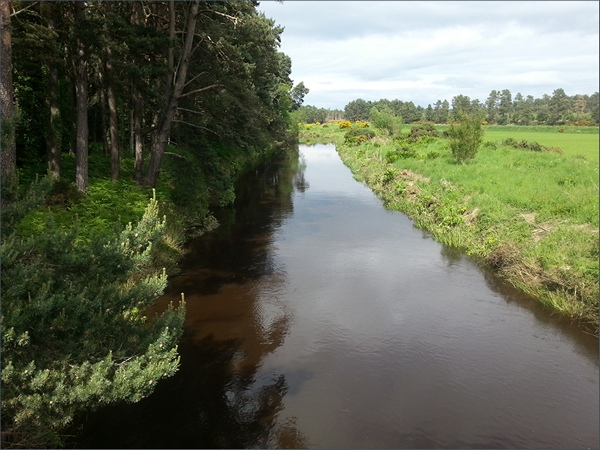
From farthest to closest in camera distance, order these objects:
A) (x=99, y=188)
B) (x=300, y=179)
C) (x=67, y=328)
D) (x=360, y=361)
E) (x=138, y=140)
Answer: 1. (x=300, y=179)
2. (x=138, y=140)
3. (x=99, y=188)
4. (x=360, y=361)
5. (x=67, y=328)

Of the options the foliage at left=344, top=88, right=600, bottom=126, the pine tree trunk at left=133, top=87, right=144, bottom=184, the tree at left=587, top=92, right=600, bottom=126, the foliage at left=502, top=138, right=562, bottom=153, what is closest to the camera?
the pine tree trunk at left=133, top=87, right=144, bottom=184

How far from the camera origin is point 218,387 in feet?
30.2

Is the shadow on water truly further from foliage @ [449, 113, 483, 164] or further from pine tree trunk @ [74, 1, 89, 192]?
foliage @ [449, 113, 483, 164]

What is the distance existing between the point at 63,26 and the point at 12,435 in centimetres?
1529

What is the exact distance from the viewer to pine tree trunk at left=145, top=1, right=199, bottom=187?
55.6 ft

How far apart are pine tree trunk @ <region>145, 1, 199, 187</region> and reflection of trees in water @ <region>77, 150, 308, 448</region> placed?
15.6 feet

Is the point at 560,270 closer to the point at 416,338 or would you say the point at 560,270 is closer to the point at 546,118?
the point at 416,338

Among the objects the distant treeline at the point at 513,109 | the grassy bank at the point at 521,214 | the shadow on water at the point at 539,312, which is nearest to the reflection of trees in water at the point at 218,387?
the shadow on water at the point at 539,312

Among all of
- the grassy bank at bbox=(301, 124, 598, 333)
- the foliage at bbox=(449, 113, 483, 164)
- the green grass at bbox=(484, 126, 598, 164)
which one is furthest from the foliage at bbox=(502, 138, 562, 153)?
the foliage at bbox=(449, 113, 483, 164)

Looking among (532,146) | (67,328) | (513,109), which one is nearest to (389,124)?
(532,146)

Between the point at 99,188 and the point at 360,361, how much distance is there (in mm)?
12268

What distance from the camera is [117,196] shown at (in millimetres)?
16500

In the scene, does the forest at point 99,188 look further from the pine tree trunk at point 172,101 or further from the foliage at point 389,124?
the foliage at point 389,124

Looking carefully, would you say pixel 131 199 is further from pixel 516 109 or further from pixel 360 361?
pixel 516 109
